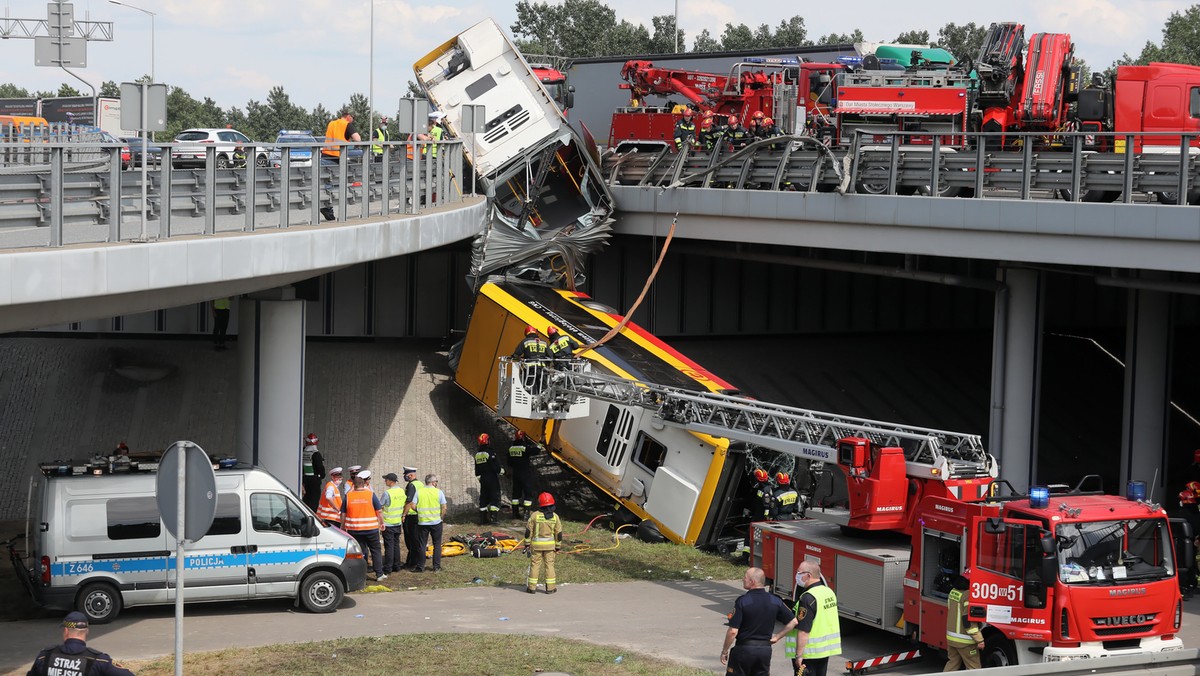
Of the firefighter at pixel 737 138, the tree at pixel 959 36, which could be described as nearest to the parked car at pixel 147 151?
the firefighter at pixel 737 138

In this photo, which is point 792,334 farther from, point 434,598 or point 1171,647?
point 1171,647

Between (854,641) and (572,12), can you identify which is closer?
(854,641)

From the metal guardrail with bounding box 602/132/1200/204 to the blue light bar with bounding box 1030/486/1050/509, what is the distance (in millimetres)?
8224

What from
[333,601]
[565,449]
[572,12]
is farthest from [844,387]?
Result: [572,12]

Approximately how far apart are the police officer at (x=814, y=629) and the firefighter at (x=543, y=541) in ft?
18.6

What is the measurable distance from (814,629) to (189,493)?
5.37m

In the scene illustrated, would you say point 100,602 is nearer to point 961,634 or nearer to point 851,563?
point 851,563

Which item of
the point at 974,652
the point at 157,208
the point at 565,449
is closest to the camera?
the point at 974,652

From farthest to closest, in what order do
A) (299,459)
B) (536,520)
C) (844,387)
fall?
(844,387) → (299,459) → (536,520)

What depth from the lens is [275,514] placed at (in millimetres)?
15766

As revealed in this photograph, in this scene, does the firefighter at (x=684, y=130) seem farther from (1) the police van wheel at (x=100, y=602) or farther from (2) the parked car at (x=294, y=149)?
(1) the police van wheel at (x=100, y=602)

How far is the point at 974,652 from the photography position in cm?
1278

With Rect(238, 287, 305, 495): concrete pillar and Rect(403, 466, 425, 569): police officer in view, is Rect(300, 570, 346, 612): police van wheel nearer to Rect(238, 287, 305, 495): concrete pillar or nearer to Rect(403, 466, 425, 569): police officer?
Rect(403, 466, 425, 569): police officer

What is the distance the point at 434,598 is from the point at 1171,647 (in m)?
8.58
